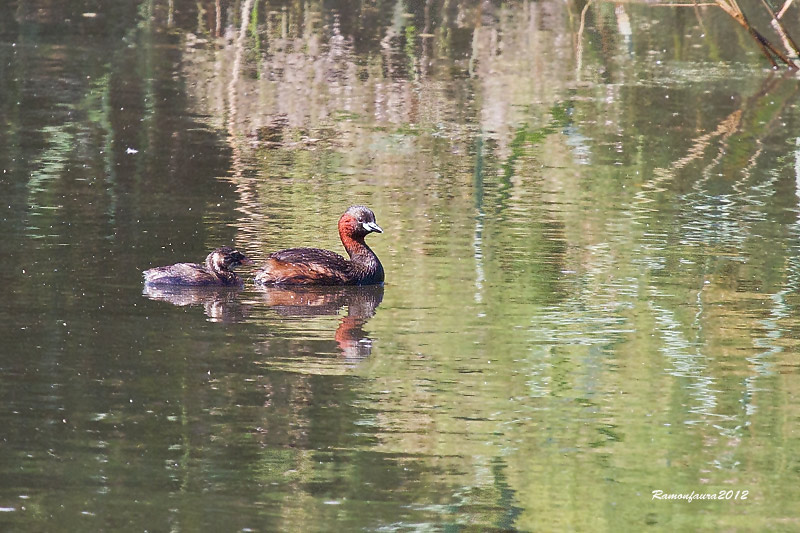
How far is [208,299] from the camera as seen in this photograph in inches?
369

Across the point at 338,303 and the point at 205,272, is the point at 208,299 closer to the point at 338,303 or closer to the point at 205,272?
the point at 205,272

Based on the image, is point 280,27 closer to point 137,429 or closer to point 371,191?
point 371,191

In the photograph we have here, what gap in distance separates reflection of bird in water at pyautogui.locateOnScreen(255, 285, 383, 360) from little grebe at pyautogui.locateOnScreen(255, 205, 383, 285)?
54 mm

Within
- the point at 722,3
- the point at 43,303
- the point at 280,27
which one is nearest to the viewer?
the point at 43,303

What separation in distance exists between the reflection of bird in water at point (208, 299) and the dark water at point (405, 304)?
3 centimetres

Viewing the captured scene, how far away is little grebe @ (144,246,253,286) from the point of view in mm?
9422

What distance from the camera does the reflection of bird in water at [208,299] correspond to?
904cm

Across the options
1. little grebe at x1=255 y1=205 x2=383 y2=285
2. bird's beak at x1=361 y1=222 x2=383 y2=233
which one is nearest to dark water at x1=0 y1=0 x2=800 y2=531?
little grebe at x1=255 y1=205 x2=383 y2=285

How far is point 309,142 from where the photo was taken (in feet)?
50.3

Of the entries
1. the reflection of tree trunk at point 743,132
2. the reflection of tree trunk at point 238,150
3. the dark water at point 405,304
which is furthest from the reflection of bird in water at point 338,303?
the reflection of tree trunk at point 743,132

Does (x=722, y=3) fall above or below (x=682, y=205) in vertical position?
above

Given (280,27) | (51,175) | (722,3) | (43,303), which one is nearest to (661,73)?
(722,3)

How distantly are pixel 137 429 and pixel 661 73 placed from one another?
14545mm

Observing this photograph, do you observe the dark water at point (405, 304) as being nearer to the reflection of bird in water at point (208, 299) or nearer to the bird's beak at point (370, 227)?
the reflection of bird in water at point (208, 299)
